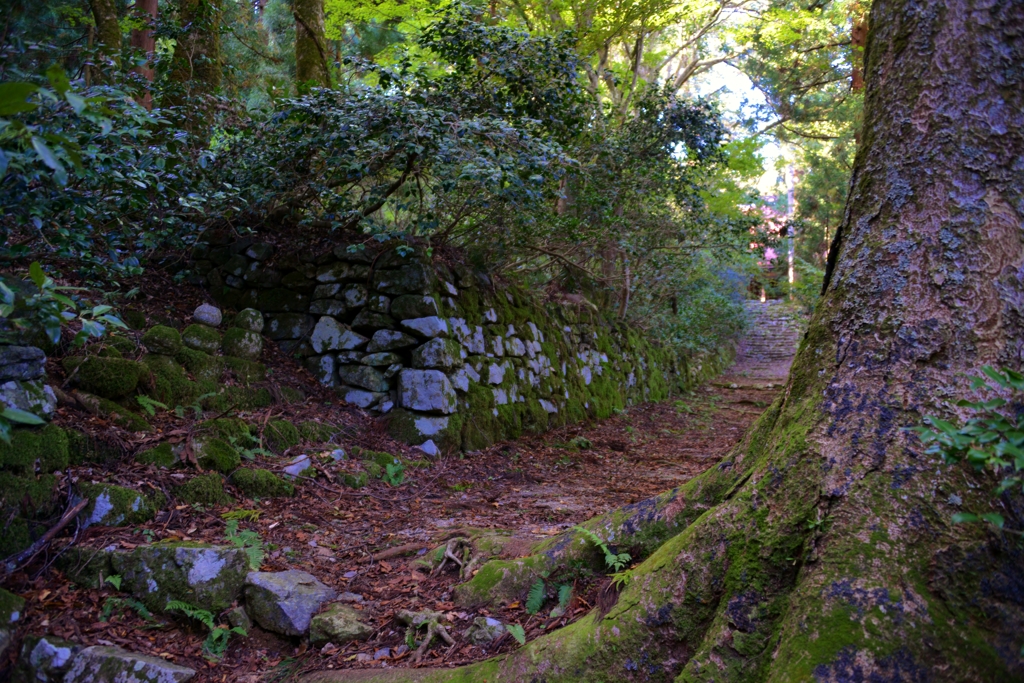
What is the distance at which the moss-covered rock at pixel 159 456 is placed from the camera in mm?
3707

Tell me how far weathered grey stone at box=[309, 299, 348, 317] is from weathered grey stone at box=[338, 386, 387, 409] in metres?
0.75

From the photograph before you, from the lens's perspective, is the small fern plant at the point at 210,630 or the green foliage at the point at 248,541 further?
the green foliage at the point at 248,541

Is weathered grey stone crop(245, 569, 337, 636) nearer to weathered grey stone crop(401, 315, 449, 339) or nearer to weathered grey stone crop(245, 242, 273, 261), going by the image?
weathered grey stone crop(401, 315, 449, 339)

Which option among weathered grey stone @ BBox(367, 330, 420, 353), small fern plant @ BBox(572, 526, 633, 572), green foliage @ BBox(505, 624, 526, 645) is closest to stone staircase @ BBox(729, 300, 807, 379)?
weathered grey stone @ BBox(367, 330, 420, 353)

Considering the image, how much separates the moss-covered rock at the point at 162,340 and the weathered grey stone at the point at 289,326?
129 cm

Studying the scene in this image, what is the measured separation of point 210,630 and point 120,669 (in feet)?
1.18

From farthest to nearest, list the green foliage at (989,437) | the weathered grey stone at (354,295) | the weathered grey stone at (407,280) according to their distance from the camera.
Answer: the weathered grey stone at (354,295) → the weathered grey stone at (407,280) → the green foliage at (989,437)

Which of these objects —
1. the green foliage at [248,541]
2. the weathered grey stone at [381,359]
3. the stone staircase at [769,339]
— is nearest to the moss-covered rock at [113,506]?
the green foliage at [248,541]

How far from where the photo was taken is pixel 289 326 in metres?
6.16

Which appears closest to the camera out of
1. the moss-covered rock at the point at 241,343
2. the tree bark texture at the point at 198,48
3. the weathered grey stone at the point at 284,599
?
the weathered grey stone at the point at 284,599

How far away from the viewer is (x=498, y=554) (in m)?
3.13

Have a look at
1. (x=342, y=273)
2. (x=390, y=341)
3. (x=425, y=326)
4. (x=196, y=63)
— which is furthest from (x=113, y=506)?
(x=196, y=63)

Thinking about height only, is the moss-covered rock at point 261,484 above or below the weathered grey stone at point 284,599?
above

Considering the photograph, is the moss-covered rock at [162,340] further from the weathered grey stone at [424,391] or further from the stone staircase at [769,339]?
the stone staircase at [769,339]
